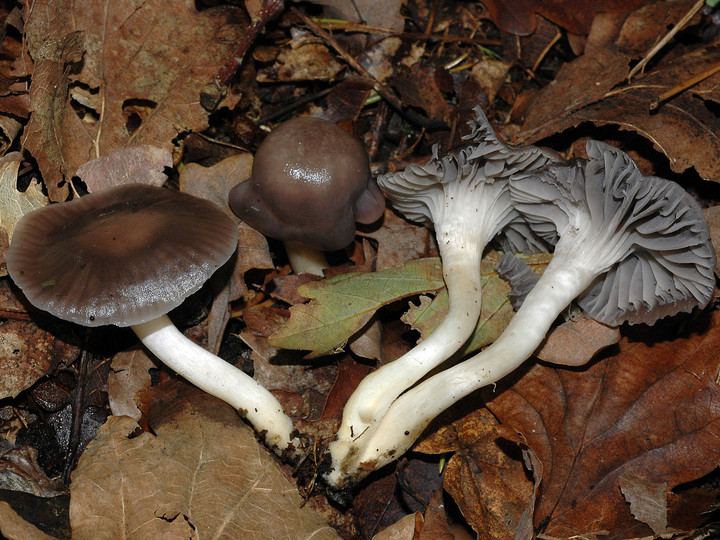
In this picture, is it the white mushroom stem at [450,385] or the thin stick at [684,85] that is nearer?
the white mushroom stem at [450,385]

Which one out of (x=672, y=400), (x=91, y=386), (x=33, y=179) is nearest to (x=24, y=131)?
(x=33, y=179)

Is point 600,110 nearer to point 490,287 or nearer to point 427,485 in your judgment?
point 490,287

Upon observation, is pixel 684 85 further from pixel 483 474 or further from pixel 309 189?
pixel 483 474

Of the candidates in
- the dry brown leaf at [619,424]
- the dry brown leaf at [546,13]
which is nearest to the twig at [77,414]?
the dry brown leaf at [619,424]

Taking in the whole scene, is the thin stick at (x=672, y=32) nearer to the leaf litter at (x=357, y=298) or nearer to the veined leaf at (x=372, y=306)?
the leaf litter at (x=357, y=298)

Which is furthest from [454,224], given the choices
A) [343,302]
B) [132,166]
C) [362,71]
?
[132,166]
